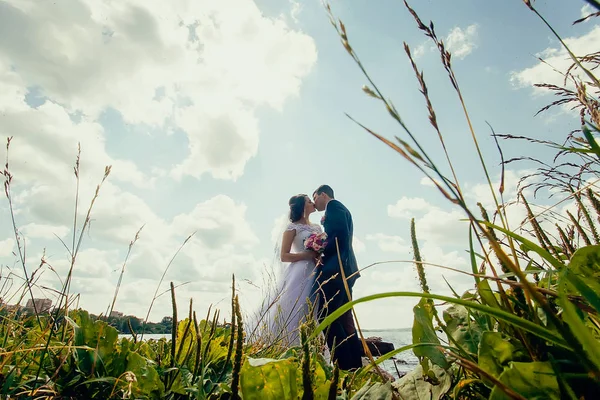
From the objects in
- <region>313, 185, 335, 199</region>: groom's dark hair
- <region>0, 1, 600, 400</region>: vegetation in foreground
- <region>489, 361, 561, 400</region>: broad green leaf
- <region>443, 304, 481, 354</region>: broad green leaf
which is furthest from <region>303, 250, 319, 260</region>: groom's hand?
<region>489, 361, 561, 400</region>: broad green leaf

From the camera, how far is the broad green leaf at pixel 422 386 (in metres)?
0.60

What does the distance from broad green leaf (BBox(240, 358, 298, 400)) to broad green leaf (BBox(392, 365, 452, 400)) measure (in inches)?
7.0

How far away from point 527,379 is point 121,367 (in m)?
0.82

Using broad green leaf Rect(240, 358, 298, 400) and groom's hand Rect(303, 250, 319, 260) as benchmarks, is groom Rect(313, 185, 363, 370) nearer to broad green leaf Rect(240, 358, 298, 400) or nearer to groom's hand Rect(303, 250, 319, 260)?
groom's hand Rect(303, 250, 319, 260)

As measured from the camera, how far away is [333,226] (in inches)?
223

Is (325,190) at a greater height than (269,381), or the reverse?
(325,190)

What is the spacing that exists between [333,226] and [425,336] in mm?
5049

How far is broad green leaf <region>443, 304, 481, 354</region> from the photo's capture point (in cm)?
65

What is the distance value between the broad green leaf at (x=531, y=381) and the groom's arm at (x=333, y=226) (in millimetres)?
5100

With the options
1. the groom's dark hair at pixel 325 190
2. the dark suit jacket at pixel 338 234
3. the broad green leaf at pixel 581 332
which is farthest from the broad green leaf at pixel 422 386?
the groom's dark hair at pixel 325 190

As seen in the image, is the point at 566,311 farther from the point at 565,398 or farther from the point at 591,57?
the point at 591,57

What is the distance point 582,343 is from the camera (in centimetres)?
40

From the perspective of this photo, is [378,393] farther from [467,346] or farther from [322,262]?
[322,262]

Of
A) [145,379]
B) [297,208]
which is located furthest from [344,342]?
[145,379]
